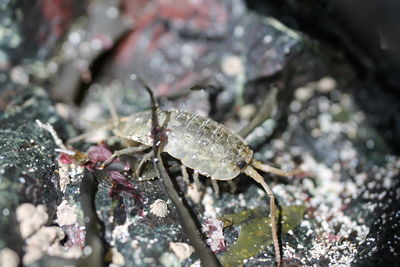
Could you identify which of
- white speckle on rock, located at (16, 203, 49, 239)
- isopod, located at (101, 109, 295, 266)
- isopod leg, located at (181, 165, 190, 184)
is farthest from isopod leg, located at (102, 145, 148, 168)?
white speckle on rock, located at (16, 203, 49, 239)

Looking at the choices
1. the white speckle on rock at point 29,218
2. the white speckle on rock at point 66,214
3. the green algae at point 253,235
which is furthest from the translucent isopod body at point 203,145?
the white speckle on rock at point 29,218

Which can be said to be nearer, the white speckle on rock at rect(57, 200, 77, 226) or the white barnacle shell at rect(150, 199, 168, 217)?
the white speckle on rock at rect(57, 200, 77, 226)

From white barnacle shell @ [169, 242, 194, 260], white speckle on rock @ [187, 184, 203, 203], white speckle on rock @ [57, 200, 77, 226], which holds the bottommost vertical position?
white barnacle shell @ [169, 242, 194, 260]

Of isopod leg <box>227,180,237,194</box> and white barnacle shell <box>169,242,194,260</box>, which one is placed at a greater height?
isopod leg <box>227,180,237,194</box>

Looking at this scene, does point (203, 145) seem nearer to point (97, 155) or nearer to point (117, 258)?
point (97, 155)

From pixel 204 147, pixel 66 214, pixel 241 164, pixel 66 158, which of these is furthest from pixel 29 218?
pixel 241 164

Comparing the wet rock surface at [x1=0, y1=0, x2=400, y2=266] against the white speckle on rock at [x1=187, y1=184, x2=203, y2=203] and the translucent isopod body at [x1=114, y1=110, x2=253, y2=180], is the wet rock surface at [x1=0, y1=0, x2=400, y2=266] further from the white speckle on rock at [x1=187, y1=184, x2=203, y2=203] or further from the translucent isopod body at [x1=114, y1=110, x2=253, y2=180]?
the translucent isopod body at [x1=114, y1=110, x2=253, y2=180]
